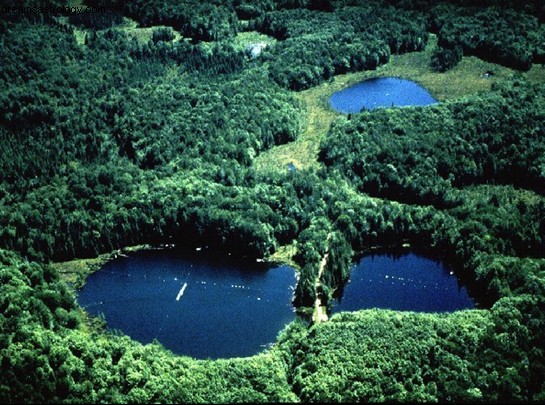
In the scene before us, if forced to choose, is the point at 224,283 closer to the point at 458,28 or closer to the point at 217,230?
the point at 217,230

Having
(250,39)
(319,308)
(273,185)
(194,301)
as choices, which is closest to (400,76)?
(250,39)

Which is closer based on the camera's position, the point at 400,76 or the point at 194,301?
the point at 194,301

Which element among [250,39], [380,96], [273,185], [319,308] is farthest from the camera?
[250,39]

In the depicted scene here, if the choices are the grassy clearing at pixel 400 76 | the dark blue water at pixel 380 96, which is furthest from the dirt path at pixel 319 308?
the dark blue water at pixel 380 96

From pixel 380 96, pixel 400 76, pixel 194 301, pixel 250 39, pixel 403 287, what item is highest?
pixel 250 39

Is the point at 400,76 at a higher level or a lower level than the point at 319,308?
higher

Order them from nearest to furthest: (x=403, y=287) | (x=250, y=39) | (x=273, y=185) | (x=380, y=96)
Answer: (x=403, y=287)
(x=273, y=185)
(x=380, y=96)
(x=250, y=39)

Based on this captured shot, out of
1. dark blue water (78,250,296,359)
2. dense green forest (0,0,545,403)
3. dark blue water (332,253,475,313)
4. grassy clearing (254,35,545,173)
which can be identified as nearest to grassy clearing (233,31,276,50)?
dense green forest (0,0,545,403)

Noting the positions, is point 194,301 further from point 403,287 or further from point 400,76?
point 400,76
